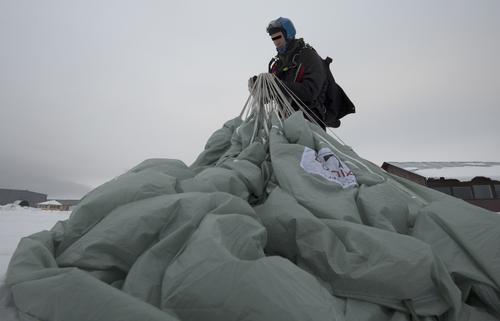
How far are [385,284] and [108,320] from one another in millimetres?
381

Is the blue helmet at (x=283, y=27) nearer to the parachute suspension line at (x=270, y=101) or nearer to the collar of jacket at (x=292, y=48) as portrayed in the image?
the collar of jacket at (x=292, y=48)

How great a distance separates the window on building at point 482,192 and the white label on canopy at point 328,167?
703 cm

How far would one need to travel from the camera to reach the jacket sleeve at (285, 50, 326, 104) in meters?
1.22

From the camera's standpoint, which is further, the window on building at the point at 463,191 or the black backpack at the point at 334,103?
the window on building at the point at 463,191

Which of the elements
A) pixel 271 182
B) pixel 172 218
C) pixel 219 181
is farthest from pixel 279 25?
pixel 172 218

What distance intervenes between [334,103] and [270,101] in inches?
14.9

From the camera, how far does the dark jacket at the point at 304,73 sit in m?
1.23

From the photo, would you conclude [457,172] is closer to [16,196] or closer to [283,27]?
[283,27]

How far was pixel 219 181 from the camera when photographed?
632 mm

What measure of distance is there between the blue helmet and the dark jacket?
40mm

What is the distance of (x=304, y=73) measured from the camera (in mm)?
1270

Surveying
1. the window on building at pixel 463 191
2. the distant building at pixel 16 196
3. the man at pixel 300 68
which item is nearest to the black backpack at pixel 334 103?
the man at pixel 300 68

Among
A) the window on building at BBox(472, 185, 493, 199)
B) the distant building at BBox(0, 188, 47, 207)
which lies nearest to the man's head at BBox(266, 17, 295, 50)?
the window on building at BBox(472, 185, 493, 199)

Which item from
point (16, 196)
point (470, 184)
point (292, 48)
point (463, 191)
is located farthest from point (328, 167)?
point (16, 196)
